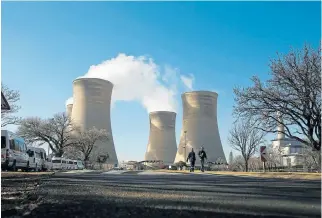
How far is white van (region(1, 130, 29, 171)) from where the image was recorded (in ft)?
50.5

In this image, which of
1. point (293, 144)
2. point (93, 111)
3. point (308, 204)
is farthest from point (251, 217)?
point (293, 144)

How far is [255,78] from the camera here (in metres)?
18.0

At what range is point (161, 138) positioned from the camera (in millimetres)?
61219

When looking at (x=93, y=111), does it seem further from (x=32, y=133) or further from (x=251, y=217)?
(x=251, y=217)

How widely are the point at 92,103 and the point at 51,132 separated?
326 inches

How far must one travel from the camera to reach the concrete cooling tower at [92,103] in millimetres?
44219

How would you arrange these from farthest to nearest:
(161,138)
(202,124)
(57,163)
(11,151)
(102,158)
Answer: (161,138) → (102,158) → (202,124) → (57,163) → (11,151)

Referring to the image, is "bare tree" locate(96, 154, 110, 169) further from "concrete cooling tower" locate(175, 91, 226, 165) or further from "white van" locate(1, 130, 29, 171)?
"white van" locate(1, 130, 29, 171)

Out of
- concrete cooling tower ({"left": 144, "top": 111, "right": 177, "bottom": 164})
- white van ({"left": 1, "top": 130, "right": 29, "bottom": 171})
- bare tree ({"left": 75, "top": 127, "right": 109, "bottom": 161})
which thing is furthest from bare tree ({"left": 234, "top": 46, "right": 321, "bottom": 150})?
concrete cooling tower ({"left": 144, "top": 111, "right": 177, "bottom": 164})

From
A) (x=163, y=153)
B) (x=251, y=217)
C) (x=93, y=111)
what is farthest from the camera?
(x=163, y=153)

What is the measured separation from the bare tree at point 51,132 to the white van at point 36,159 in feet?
Answer: 70.2

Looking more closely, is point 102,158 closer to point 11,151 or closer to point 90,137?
point 90,137

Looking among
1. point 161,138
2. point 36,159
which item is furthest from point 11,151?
point 161,138

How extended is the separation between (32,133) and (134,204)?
152 feet
